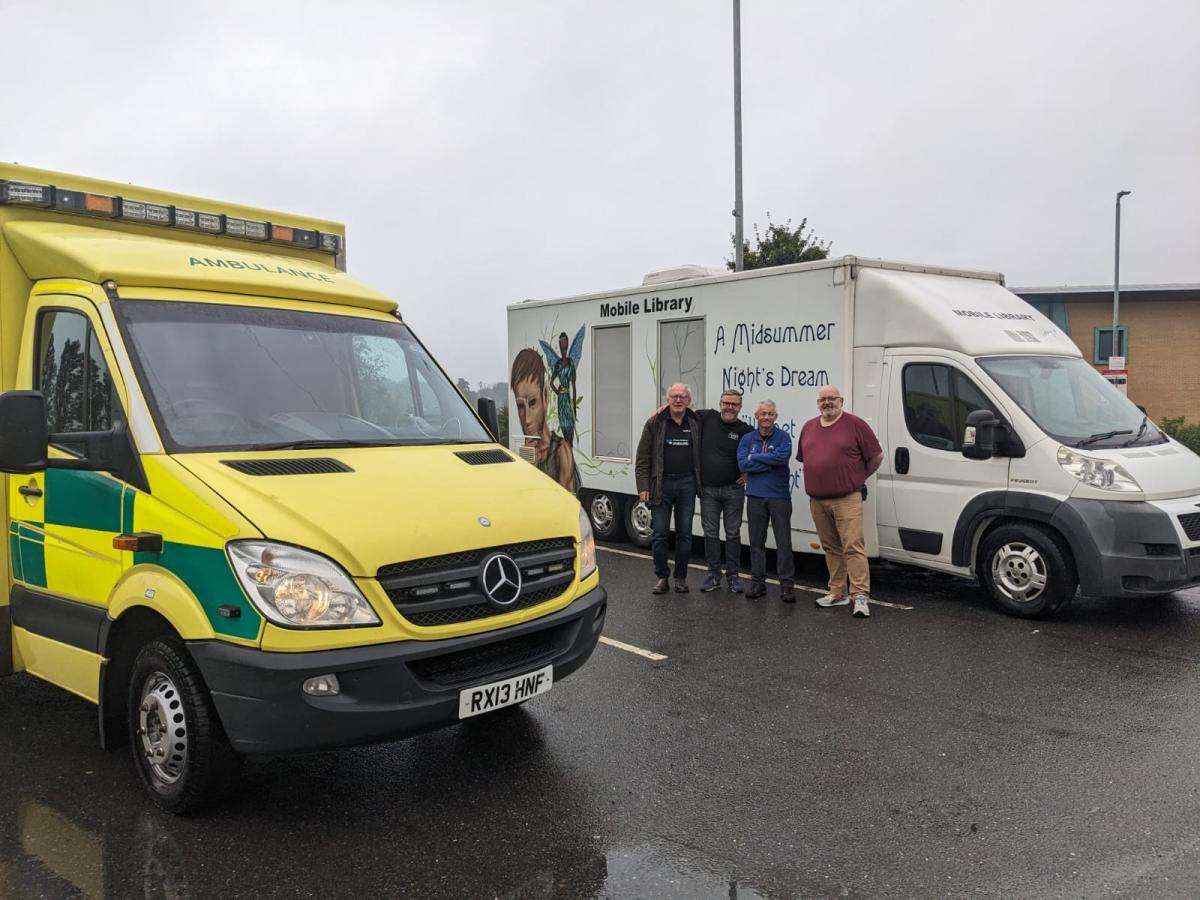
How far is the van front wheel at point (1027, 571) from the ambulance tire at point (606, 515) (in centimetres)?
446

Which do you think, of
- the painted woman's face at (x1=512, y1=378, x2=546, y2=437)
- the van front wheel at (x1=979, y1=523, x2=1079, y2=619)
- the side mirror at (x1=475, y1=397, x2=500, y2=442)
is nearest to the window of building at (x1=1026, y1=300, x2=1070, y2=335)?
the painted woman's face at (x1=512, y1=378, x2=546, y2=437)

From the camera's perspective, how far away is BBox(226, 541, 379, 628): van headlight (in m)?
3.54

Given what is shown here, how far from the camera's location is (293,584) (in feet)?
11.7

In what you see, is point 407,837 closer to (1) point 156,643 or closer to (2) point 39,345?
(1) point 156,643

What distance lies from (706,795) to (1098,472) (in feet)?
14.6

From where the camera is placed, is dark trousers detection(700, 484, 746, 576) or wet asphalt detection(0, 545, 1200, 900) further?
dark trousers detection(700, 484, 746, 576)

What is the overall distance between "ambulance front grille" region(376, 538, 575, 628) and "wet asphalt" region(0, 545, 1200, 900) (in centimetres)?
91

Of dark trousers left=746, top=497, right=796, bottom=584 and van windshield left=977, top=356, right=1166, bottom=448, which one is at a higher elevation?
van windshield left=977, top=356, right=1166, bottom=448

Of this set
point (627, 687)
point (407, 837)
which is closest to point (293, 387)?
point (407, 837)

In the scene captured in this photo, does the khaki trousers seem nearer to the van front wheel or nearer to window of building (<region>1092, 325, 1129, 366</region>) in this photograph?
the van front wheel

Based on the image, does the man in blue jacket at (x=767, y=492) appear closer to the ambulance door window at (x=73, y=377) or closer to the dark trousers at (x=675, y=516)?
the dark trousers at (x=675, y=516)

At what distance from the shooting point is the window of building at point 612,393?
418 inches

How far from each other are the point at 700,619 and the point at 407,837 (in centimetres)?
400

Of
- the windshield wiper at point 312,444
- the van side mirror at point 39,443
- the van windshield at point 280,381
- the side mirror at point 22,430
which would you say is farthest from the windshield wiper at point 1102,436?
the side mirror at point 22,430
